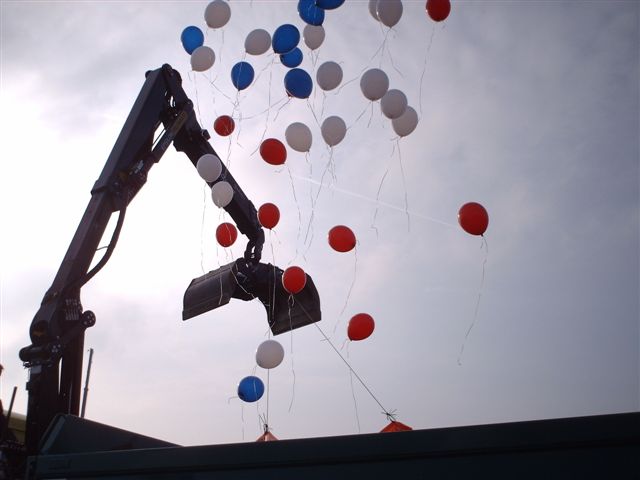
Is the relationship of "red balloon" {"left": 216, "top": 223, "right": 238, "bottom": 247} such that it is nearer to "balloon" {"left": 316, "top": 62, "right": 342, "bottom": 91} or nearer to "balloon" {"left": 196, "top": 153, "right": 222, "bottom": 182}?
"balloon" {"left": 196, "top": 153, "right": 222, "bottom": 182}

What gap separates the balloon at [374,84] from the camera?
17.7 ft

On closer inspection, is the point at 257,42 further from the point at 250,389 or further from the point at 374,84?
the point at 250,389

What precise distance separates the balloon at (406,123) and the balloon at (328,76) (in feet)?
2.48

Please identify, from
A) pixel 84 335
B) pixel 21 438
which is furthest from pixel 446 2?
pixel 21 438

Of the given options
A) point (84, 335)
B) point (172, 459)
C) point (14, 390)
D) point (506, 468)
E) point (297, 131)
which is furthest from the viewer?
point (297, 131)

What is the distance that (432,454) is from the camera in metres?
1.77

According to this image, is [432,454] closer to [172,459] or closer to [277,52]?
[172,459]

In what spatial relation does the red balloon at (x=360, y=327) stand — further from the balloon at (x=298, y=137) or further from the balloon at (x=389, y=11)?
the balloon at (x=389, y=11)

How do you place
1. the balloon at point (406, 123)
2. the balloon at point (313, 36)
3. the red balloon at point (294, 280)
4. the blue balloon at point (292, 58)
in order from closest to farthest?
the red balloon at point (294, 280), the balloon at point (406, 123), the balloon at point (313, 36), the blue balloon at point (292, 58)

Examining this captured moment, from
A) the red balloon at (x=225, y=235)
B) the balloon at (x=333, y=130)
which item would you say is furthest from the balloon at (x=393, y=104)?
the red balloon at (x=225, y=235)

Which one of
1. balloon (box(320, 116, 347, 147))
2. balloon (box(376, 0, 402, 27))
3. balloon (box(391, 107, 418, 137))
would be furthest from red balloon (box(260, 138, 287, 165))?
balloon (box(376, 0, 402, 27))

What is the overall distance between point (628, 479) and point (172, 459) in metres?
1.53

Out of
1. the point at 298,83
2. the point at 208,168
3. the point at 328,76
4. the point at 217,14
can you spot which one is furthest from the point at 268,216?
the point at 217,14

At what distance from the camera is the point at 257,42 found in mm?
5676
